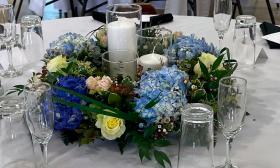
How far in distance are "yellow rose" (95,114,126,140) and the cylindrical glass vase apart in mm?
138

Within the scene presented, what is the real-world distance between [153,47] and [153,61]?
0.05 metres

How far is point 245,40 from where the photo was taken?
1.46m

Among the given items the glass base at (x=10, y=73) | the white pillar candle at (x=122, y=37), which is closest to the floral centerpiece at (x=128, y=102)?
the white pillar candle at (x=122, y=37)

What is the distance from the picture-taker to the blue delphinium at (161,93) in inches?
37.6

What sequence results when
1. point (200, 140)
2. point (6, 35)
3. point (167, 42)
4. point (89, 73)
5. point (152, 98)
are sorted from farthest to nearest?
point (6, 35) → point (167, 42) → point (89, 73) → point (152, 98) → point (200, 140)

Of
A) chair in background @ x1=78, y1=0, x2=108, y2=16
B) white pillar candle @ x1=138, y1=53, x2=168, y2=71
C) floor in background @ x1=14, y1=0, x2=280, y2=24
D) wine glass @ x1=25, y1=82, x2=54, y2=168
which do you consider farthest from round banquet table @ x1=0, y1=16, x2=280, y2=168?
floor in background @ x1=14, y1=0, x2=280, y2=24

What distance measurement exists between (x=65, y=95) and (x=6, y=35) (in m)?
0.50

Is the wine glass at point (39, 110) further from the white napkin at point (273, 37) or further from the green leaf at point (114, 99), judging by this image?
the white napkin at point (273, 37)

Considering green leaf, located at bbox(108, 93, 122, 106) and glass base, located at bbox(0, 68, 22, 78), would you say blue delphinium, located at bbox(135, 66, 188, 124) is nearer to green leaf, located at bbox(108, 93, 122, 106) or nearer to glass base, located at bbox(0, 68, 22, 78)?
green leaf, located at bbox(108, 93, 122, 106)

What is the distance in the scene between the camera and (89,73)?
3.64 feet

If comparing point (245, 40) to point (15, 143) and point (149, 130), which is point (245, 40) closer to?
point (149, 130)

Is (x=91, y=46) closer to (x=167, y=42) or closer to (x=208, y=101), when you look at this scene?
(x=167, y=42)

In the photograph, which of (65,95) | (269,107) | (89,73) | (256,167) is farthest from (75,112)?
(269,107)

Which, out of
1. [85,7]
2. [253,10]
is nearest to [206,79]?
[85,7]
